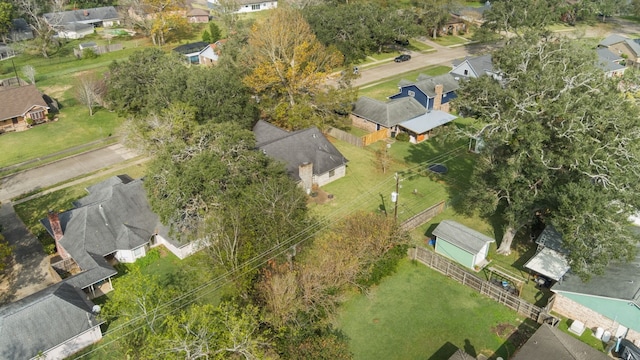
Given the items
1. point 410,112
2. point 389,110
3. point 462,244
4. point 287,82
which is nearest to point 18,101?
point 287,82

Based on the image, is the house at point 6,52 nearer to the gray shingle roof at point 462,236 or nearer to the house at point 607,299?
the gray shingle roof at point 462,236

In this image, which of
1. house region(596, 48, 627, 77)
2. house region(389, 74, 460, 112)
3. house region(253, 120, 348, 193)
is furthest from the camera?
house region(596, 48, 627, 77)

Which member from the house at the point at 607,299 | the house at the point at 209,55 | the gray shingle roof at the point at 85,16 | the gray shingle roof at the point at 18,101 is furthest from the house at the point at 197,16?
the house at the point at 607,299

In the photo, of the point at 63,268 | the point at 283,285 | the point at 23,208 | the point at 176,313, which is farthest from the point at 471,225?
the point at 23,208

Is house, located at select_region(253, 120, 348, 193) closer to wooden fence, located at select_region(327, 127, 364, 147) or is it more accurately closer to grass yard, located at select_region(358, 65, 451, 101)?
wooden fence, located at select_region(327, 127, 364, 147)

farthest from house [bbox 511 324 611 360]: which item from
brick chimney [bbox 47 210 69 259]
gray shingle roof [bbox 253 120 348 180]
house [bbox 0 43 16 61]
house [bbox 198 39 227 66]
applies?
house [bbox 0 43 16 61]

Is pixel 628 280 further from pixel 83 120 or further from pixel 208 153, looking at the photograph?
pixel 83 120
